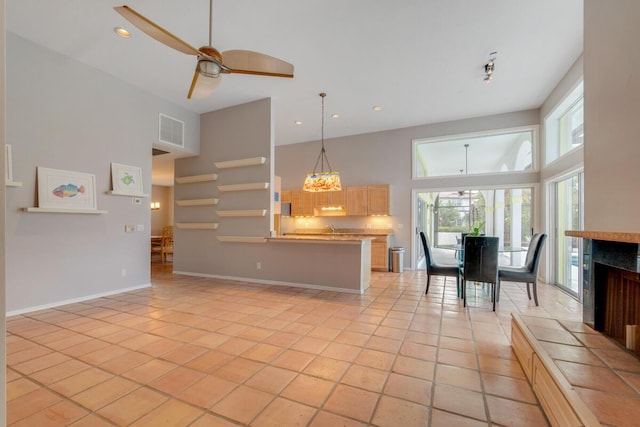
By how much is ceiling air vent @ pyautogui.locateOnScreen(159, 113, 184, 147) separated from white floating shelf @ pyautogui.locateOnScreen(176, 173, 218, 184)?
0.68 metres

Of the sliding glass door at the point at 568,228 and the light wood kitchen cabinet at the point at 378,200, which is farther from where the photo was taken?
the light wood kitchen cabinet at the point at 378,200

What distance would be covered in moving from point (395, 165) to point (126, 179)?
18.1ft

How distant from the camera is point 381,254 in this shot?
6.43 meters

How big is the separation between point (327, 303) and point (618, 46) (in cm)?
373

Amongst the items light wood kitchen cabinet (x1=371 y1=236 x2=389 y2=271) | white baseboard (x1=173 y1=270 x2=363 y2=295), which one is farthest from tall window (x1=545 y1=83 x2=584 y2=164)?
white baseboard (x1=173 y1=270 x2=363 y2=295)

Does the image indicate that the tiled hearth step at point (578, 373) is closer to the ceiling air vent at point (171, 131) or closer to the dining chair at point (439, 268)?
the dining chair at point (439, 268)

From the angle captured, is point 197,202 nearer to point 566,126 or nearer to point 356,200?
point 356,200

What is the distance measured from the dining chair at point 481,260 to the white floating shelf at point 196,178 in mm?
4605

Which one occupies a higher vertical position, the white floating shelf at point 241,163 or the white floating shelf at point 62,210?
the white floating shelf at point 241,163

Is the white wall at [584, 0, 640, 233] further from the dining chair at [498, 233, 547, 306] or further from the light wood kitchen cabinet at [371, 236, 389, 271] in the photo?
the light wood kitchen cabinet at [371, 236, 389, 271]

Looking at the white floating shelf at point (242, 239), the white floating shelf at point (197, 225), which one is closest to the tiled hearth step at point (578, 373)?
the white floating shelf at point (242, 239)

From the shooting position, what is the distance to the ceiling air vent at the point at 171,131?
16.5ft

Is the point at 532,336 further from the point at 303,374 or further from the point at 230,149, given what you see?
the point at 230,149

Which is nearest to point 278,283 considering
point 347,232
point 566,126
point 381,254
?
point 381,254
